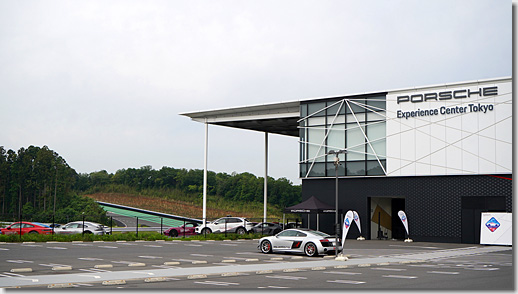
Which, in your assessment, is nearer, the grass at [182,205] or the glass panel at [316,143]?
the glass panel at [316,143]

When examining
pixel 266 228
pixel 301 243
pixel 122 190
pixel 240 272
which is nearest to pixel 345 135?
pixel 266 228

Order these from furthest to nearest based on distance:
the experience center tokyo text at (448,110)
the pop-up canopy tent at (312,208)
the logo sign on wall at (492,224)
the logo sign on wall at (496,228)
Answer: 1. the pop-up canopy tent at (312,208)
2. the experience center tokyo text at (448,110)
3. the logo sign on wall at (492,224)
4. the logo sign on wall at (496,228)

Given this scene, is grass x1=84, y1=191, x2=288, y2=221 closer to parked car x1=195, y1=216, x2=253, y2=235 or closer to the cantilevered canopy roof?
the cantilevered canopy roof

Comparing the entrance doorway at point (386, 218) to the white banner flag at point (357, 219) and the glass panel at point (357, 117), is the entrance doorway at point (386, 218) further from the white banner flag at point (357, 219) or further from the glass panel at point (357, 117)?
the glass panel at point (357, 117)

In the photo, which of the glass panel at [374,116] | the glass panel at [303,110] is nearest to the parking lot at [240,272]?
the glass panel at [374,116]

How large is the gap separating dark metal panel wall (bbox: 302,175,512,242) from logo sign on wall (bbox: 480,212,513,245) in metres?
1.45

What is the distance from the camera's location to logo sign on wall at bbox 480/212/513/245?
34.8 meters

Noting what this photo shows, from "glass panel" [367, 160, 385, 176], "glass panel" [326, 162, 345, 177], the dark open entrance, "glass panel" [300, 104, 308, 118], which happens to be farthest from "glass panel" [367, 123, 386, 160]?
the dark open entrance

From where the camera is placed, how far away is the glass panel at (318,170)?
44.5 metres

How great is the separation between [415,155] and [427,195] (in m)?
2.79

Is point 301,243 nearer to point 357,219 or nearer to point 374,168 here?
point 357,219

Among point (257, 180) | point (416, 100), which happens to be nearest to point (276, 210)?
point (257, 180)

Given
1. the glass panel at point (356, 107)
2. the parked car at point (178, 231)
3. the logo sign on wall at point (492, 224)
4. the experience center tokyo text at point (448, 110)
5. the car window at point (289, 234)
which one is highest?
the glass panel at point (356, 107)

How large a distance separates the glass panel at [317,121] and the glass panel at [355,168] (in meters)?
3.78
